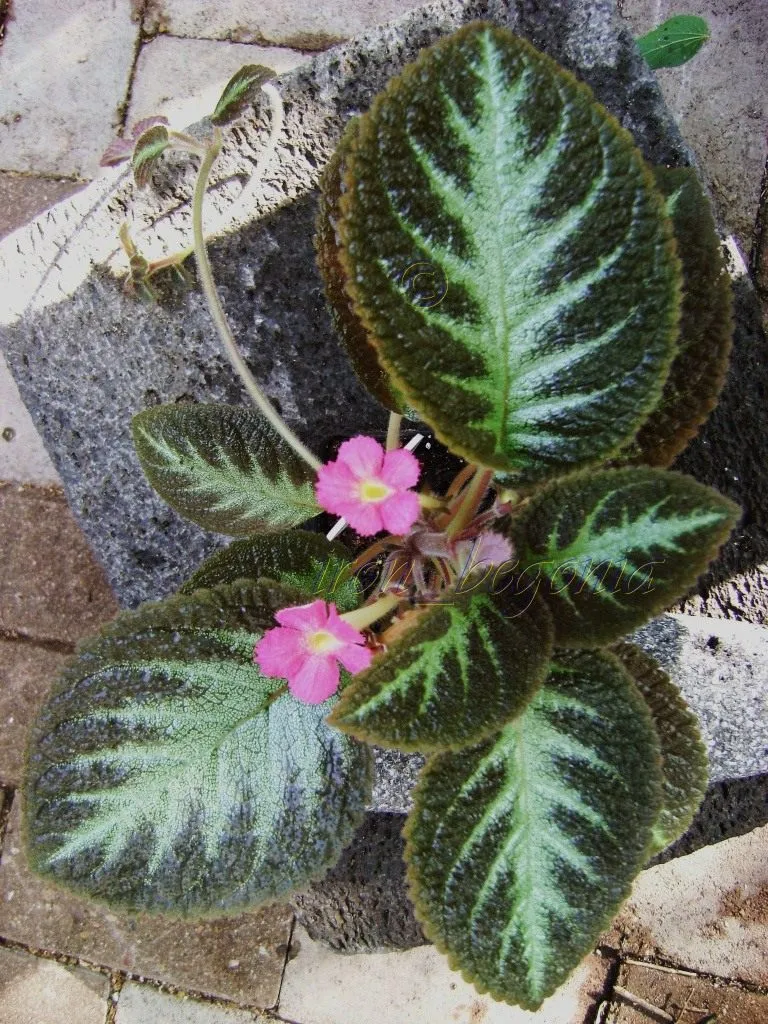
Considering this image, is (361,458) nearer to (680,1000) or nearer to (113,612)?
(113,612)

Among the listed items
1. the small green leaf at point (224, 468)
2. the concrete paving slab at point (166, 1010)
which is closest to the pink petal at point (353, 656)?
the small green leaf at point (224, 468)

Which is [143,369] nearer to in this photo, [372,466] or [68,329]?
[68,329]

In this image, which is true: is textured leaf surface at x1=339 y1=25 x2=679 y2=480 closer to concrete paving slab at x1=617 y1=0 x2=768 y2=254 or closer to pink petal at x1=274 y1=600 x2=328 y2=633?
pink petal at x1=274 y1=600 x2=328 y2=633

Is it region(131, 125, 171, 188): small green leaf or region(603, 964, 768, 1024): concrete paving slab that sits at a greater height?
region(131, 125, 171, 188): small green leaf

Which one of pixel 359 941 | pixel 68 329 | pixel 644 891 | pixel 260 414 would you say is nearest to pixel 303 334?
pixel 260 414

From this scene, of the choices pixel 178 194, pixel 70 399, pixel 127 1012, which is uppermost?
pixel 178 194

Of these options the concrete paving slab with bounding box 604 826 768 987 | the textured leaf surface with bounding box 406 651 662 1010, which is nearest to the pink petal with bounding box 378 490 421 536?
the textured leaf surface with bounding box 406 651 662 1010
